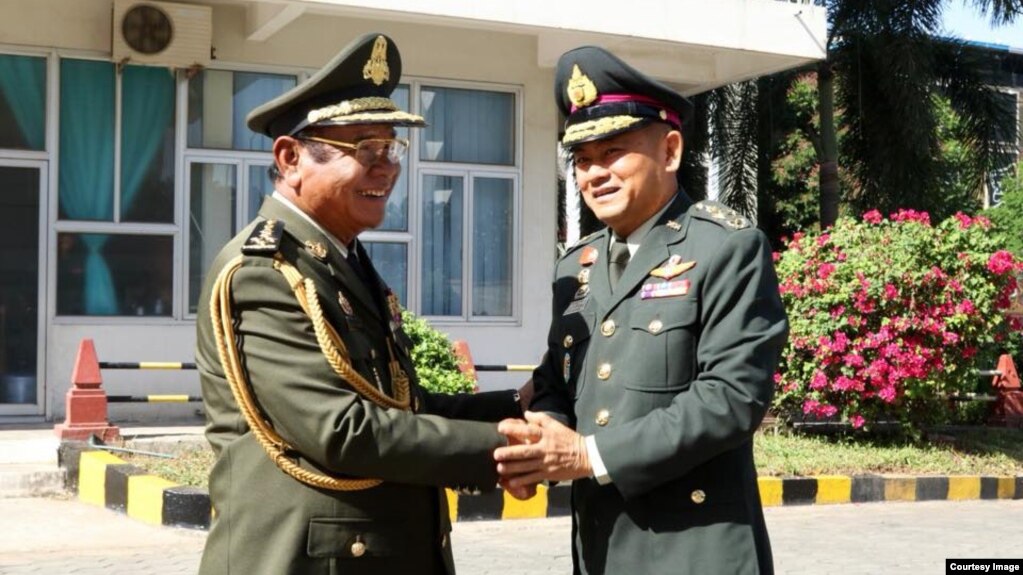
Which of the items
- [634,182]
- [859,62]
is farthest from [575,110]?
[859,62]

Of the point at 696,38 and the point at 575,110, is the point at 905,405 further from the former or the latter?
the point at 575,110

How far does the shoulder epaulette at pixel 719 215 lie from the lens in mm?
2984

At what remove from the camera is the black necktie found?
3.19 metres

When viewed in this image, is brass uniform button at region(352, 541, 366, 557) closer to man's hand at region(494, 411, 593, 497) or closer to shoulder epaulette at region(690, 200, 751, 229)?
man's hand at region(494, 411, 593, 497)

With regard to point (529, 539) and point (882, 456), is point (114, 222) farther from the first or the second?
point (882, 456)

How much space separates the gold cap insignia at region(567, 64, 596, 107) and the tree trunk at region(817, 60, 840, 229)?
1388cm

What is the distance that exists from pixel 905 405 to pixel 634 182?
8.50 metres

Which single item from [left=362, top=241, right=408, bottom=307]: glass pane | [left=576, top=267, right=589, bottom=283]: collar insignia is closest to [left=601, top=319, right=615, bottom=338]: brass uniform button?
[left=576, top=267, right=589, bottom=283]: collar insignia

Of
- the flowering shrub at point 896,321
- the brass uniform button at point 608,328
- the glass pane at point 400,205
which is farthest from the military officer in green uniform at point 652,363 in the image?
the glass pane at point 400,205

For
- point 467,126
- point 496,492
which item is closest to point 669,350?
point 496,492

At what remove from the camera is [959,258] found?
10.8m

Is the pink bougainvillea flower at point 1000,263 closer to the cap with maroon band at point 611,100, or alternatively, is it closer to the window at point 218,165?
the window at point 218,165

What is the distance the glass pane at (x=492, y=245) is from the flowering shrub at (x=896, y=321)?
3.28 metres

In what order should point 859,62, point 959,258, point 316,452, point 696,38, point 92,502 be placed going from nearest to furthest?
1. point 316,452
2. point 92,502
3. point 959,258
4. point 696,38
5. point 859,62
